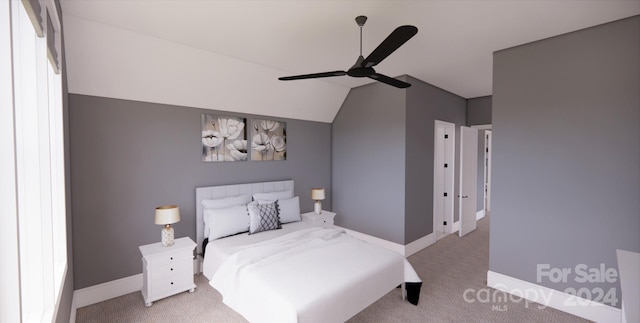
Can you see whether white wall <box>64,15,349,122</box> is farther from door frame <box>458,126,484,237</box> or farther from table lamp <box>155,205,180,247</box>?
door frame <box>458,126,484,237</box>

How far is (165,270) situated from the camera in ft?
9.32

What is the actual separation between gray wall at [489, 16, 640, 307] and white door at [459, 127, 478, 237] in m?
2.03

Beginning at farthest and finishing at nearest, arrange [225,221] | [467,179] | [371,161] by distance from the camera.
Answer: [467,179], [371,161], [225,221]

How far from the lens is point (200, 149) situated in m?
3.55

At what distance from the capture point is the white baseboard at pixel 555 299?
2.49 m

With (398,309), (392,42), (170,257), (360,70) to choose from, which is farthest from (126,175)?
(398,309)

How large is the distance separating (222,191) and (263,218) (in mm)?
720

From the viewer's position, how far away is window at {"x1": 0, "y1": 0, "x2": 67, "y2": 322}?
0.98 m

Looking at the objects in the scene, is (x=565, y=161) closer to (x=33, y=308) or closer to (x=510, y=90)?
(x=510, y=90)

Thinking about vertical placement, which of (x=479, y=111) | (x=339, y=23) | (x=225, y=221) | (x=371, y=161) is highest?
(x=339, y=23)

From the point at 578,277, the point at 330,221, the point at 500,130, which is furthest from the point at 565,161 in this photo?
the point at 330,221

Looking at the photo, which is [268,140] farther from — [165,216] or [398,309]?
[398,309]

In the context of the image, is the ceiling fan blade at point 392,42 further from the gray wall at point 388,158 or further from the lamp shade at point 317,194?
the lamp shade at point 317,194

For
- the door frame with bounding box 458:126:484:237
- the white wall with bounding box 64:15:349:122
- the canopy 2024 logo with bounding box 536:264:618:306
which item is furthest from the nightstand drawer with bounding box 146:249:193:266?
the door frame with bounding box 458:126:484:237
